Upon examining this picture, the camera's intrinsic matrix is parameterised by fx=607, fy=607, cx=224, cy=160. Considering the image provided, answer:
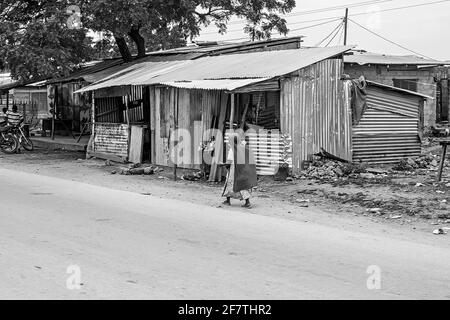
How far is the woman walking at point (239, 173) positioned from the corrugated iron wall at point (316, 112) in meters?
3.21

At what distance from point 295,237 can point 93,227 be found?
2624 millimetres

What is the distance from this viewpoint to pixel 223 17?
22922 mm

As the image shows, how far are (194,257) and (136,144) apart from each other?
433 inches

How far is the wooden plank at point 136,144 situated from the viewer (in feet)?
55.1

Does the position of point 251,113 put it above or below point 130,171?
above

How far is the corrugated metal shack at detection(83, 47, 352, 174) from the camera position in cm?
1323

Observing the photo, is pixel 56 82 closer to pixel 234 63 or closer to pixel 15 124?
pixel 15 124

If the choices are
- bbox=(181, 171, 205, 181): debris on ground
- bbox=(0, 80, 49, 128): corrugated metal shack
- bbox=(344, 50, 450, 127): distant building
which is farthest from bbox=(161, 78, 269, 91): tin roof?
bbox=(0, 80, 49, 128): corrugated metal shack

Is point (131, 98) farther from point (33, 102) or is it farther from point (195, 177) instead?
point (33, 102)

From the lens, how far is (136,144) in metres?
17.0

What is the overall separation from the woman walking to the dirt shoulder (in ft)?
0.82

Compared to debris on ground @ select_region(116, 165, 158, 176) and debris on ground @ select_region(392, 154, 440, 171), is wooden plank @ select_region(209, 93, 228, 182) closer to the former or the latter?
debris on ground @ select_region(116, 165, 158, 176)

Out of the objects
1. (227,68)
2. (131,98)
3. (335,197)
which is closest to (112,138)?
(131,98)
